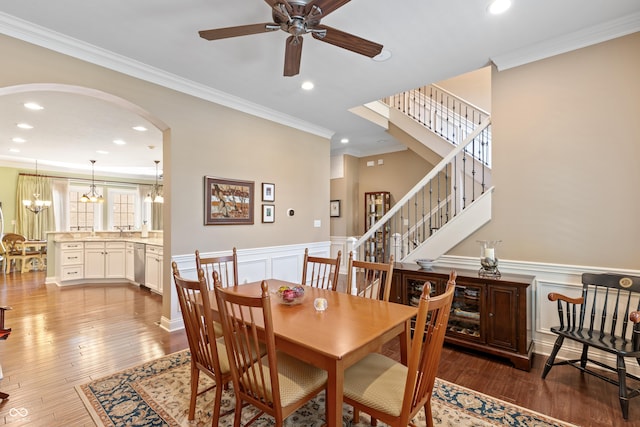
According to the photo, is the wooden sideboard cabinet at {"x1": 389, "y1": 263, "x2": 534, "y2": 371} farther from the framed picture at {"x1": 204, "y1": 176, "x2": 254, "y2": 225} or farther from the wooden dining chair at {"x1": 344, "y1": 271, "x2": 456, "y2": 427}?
the framed picture at {"x1": 204, "y1": 176, "x2": 254, "y2": 225}

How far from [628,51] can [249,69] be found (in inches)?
139

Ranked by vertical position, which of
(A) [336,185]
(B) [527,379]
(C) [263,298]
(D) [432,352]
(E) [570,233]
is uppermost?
(A) [336,185]

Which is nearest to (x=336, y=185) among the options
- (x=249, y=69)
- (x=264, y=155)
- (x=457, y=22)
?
(x=264, y=155)

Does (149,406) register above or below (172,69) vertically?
below

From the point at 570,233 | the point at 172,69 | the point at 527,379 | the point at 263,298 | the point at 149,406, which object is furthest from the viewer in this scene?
the point at 172,69

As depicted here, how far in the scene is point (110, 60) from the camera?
9.73 feet

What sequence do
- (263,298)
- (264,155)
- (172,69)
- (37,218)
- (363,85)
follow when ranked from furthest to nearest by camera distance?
(37,218)
(264,155)
(363,85)
(172,69)
(263,298)

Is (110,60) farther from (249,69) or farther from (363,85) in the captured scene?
(363,85)

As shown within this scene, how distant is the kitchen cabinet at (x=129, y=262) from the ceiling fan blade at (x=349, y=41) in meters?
5.70

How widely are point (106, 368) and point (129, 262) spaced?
3922 mm

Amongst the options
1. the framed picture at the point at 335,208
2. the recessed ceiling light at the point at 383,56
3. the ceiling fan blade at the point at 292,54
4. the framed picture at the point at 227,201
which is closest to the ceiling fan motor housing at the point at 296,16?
the ceiling fan blade at the point at 292,54

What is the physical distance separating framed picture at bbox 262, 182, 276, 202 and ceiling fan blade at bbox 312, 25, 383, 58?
2637 millimetres

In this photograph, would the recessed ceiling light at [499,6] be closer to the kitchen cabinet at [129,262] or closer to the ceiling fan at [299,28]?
the ceiling fan at [299,28]

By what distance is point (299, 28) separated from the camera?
2000 mm
